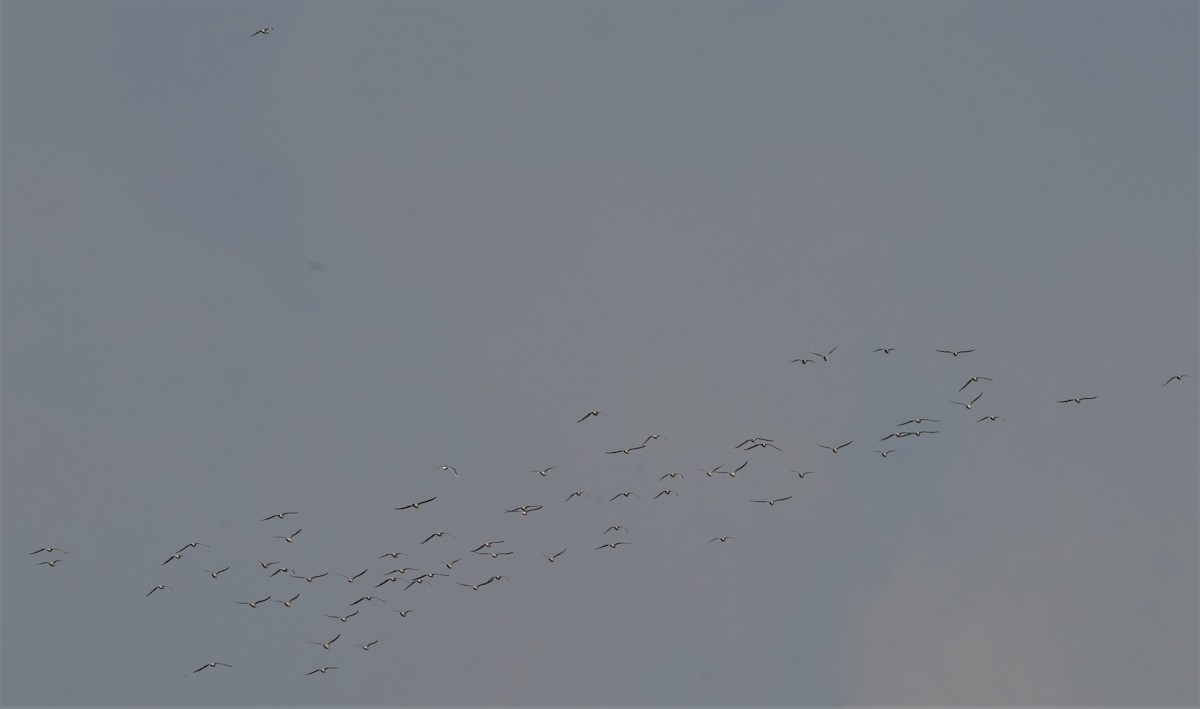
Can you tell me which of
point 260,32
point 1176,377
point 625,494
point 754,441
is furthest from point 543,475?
point 1176,377

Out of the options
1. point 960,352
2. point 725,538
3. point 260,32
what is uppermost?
point 260,32

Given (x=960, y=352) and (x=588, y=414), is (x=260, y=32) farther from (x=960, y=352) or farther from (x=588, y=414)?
(x=960, y=352)

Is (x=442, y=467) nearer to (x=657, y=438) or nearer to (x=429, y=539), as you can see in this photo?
(x=429, y=539)

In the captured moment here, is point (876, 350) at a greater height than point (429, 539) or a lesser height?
greater

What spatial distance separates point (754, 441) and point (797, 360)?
968 cm

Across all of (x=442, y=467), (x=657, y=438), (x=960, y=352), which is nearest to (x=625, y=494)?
(x=657, y=438)

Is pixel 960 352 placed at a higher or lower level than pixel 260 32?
lower

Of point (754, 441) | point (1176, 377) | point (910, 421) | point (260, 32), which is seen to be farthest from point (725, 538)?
point (260, 32)

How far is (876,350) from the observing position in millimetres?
196125

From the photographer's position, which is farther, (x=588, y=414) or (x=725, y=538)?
(x=725, y=538)

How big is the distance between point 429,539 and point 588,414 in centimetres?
2482

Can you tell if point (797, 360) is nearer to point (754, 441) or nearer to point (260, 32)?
point (754, 441)

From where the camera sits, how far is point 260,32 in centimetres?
19050

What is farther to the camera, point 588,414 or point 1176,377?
point 1176,377
